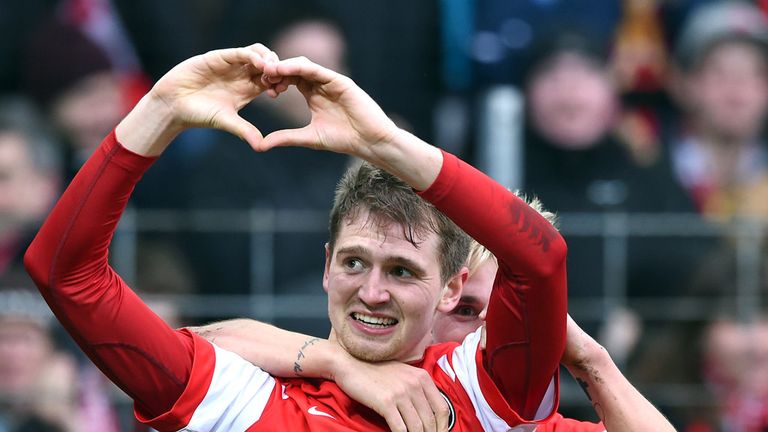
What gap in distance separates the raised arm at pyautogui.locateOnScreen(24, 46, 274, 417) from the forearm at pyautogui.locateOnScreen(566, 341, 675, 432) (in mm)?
1226

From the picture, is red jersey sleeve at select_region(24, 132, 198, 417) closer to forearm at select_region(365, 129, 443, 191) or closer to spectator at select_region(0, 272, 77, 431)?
forearm at select_region(365, 129, 443, 191)

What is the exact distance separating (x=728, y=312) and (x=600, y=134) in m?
1.16

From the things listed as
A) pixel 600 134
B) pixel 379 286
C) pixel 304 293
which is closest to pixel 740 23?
pixel 600 134

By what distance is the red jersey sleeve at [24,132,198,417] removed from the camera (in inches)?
140

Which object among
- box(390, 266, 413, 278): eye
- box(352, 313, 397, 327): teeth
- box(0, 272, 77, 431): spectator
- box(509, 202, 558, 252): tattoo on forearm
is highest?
box(509, 202, 558, 252): tattoo on forearm

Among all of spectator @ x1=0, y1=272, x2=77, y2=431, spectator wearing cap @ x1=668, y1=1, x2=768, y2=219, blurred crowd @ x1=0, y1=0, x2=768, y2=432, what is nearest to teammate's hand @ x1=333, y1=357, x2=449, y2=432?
blurred crowd @ x1=0, y1=0, x2=768, y2=432

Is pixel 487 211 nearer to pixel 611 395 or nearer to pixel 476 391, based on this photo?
pixel 476 391

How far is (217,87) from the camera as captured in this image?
3.54m

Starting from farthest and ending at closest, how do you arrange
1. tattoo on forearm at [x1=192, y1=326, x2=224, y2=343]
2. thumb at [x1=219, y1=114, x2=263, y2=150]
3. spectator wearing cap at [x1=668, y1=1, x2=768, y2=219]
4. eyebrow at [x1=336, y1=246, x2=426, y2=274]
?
spectator wearing cap at [x1=668, y1=1, x2=768, y2=219] → tattoo on forearm at [x1=192, y1=326, x2=224, y2=343] → eyebrow at [x1=336, y1=246, x2=426, y2=274] → thumb at [x1=219, y1=114, x2=263, y2=150]

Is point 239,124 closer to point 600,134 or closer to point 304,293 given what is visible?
point 304,293

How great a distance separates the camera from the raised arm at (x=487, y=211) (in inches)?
138

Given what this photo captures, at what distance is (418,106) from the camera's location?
23.7 ft

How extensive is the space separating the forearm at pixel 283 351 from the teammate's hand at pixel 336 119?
0.75 meters

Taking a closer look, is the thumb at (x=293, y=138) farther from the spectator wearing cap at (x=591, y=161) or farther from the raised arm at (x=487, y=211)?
the spectator wearing cap at (x=591, y=161)
